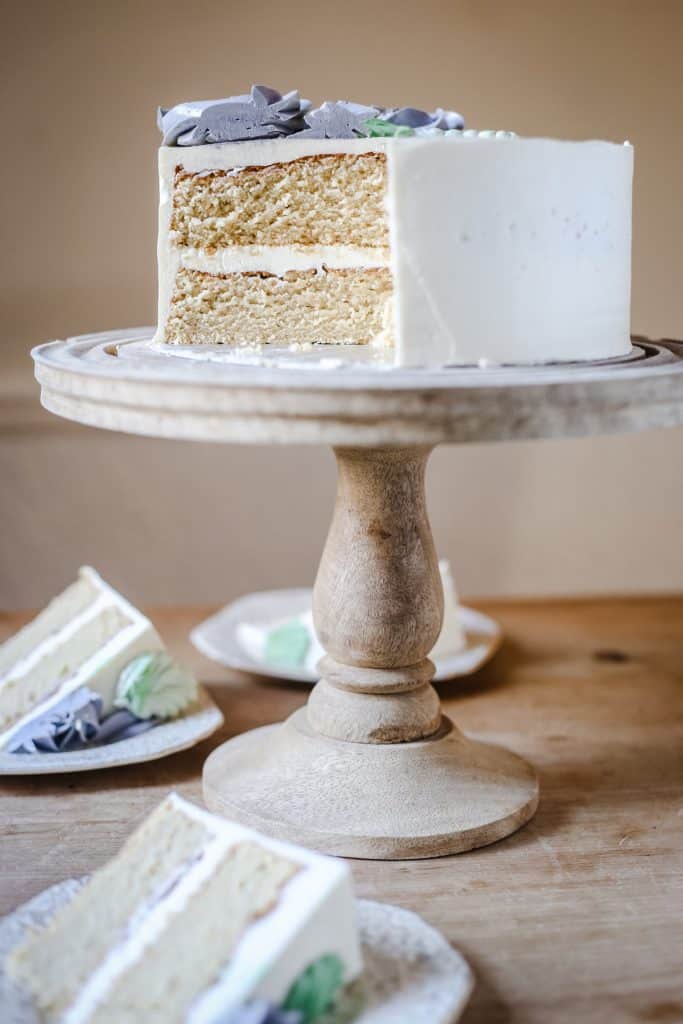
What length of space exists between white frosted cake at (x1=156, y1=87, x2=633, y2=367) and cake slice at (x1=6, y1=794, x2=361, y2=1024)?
453 millimetres

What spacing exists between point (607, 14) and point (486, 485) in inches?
33.7

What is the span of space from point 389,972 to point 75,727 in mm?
571

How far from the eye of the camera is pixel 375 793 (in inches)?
50.7

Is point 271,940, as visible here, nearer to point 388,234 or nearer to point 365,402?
point 365,402

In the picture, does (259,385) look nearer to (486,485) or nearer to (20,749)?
(20,749)

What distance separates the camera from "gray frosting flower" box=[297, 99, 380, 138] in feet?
4.34

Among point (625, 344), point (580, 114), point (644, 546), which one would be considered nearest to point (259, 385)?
point (625, 344)

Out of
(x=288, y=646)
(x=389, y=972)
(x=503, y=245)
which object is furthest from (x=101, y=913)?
(x=288, y=646)

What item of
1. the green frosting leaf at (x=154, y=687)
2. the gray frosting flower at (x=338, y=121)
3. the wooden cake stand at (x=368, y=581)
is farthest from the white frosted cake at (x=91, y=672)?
the gray frosting flower at (x=338, y=121)

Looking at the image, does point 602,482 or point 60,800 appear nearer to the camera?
point 60,800

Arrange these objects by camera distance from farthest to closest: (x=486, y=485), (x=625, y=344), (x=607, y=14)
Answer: (x=486, y=485) → (x=607, y=14) → (x=625, y=344)

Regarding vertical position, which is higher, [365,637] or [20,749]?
[365,637]

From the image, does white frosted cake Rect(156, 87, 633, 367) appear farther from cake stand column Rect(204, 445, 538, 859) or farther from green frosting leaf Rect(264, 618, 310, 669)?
green frosting leaf Rect(264, 618, 310, 669)

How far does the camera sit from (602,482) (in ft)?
8.29
